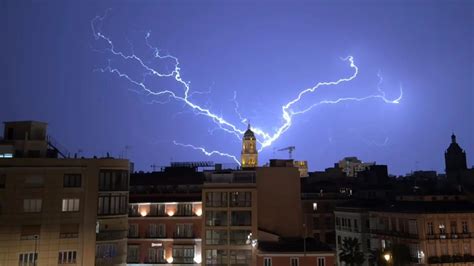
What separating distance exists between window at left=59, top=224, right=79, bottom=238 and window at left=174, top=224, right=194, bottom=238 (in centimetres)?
1459

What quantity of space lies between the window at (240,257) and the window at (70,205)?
1732 cm

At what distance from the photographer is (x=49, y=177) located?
3925 centimetres

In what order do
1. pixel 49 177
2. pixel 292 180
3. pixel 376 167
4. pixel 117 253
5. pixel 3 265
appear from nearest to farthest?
pixel 3 265 → pixel 49 177 → pixel 117 253 → pixel 292 180 → pixel 376 167

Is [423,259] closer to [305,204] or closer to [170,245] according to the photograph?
[305,204]


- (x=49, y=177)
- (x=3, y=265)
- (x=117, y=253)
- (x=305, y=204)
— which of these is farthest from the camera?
(x=305, y=204)

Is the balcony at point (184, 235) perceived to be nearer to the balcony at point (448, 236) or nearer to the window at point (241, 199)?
the window at point (241, 199)

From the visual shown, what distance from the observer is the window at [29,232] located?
3756cm

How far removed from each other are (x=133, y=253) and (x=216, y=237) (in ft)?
33.8

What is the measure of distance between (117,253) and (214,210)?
1210 cm

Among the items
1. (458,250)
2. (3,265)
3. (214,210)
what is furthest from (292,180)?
(3,265)

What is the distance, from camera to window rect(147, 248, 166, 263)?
51.7m

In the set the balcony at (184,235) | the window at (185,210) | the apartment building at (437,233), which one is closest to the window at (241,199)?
the window at (185,210)

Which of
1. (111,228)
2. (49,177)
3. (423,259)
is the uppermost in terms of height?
(49,177)

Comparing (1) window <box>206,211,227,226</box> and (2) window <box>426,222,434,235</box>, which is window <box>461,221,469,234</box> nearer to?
(2) window <box>426,222,434,235</box>
